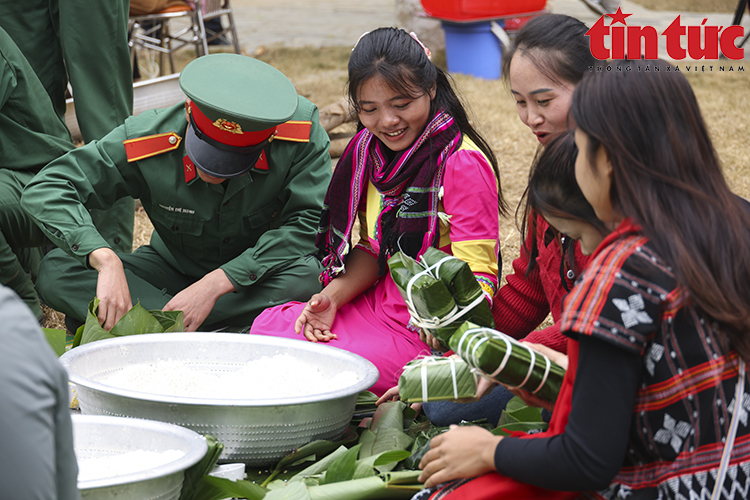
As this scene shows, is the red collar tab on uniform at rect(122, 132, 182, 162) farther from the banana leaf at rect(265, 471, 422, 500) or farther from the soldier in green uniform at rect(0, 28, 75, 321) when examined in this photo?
the banana leaf at rect(265, 471, 422, 500)

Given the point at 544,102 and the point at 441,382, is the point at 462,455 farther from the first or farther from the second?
the point at 544,102

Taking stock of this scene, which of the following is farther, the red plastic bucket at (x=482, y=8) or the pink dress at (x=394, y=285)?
the red plastic bucket at (x=482, y=8)

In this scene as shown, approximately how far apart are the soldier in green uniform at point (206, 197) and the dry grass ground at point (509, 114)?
0.62 m

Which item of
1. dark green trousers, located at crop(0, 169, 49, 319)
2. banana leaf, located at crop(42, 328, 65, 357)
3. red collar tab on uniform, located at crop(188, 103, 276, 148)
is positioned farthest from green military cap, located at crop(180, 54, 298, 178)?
dark green trousers, located at crop(0, 169, 49, 319)

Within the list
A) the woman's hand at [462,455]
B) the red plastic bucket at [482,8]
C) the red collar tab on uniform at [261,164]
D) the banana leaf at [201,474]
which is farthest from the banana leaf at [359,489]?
the red plastic bucket at [482,8]

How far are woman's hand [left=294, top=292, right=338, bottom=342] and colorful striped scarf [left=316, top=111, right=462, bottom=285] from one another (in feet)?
0.38

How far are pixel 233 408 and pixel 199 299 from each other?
87 centimetres

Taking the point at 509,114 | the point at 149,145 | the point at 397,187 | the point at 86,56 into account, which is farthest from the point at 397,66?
the point at 509,114

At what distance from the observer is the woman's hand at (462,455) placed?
1205mm

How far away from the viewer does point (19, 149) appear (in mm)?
2834

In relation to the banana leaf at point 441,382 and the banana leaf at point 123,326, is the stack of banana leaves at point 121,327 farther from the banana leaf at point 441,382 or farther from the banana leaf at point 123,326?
the banana leaf at point 441,382

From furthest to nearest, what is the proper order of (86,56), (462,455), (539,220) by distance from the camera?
(86,56), (539,220), (462,455)

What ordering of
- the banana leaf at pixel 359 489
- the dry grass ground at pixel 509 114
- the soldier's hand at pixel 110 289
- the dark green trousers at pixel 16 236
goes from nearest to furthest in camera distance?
1. the banana leaf at pixel 359 489
2. the soldier's hand at pixel 110 289
3. the dark green trousers at pixel 16 236
4. the dry grass ground at pixel 509 114

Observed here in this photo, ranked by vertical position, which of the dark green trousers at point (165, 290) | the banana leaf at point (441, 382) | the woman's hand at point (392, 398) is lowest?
the dark green trousers at point (165, 290)
